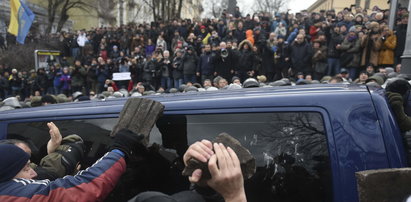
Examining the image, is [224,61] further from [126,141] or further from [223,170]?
[223,170]

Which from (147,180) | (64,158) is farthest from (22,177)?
(147,180)

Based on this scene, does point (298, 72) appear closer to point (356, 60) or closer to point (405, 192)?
point (356, 60)

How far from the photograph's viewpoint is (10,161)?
4.70ft

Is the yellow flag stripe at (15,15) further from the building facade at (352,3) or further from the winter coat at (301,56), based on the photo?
the building facade at (352,3)

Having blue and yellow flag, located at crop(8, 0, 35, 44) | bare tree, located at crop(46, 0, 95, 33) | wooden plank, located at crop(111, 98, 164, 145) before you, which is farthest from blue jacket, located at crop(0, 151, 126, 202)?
bare tree, located at crop(46, 0, 95, 33)

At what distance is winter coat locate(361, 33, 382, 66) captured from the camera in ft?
27.2

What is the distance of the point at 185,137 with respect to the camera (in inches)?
70.3

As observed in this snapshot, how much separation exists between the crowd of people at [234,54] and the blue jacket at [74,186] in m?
4.44

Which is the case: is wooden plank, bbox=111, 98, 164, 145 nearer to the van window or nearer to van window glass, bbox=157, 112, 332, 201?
the van window

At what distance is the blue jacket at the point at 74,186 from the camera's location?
139cm

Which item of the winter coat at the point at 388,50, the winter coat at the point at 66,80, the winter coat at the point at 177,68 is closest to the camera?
the winter coat at the point at 388,50

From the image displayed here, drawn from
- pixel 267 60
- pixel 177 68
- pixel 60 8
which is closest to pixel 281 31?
pixel 267 60

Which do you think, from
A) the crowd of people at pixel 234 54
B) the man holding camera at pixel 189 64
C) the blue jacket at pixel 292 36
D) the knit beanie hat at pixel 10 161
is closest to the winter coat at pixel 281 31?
the crowd of people at pixel 234 54

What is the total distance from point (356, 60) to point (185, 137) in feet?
26.1
